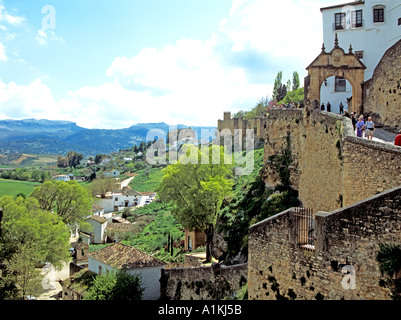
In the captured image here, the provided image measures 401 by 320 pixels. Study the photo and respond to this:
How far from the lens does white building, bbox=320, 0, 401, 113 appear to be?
1091 inches

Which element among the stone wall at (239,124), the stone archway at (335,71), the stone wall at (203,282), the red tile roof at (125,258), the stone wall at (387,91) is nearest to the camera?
the stone wall at (387,91)

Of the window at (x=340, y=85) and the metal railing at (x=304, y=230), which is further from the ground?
the window at (x=340, y=85)

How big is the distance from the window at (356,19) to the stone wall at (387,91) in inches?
425

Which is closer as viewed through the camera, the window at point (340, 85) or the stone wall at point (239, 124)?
the window at point (340, 85)

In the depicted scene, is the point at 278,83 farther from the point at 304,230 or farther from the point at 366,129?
the point at 304,230

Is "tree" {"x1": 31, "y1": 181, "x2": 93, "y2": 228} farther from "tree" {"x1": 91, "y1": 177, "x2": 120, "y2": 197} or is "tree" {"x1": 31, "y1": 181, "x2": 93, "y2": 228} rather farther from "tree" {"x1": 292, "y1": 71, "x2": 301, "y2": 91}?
"tree" {"x1": 292, "y1": 71, "x2": 301, "y2": 91}

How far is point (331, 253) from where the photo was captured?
8531 millimetres

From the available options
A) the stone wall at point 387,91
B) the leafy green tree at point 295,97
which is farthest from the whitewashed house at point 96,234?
the stone wall at point 387,91

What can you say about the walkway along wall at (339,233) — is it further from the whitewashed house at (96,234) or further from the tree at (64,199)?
the whitewashed house at (96,234)

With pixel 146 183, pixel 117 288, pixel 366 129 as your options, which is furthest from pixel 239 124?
pixel 366 129

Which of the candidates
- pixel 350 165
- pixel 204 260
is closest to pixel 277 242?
pixel 350 165

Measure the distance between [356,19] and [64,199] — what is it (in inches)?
1367

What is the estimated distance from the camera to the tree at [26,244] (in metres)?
28.5

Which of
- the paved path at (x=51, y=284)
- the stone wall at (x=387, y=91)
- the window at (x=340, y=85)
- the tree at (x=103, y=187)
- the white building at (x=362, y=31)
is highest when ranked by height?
the white building at (x=362, y=31)
